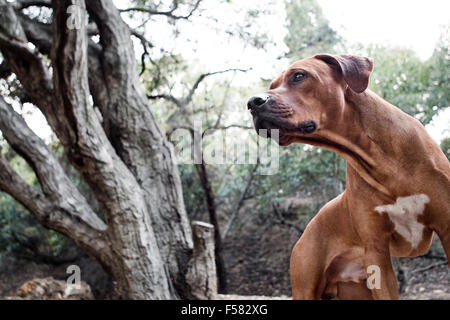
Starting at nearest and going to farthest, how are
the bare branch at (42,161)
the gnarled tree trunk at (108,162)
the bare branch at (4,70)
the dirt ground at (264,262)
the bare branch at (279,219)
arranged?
the gnarled tree trunk at (108,162) → the bare branch at (42,161) → the bare branch at (4,70) → the dirt ground at (264,262) → the bare branch at (279,219)

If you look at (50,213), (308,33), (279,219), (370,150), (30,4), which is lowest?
(370,150)

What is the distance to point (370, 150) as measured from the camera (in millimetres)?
994

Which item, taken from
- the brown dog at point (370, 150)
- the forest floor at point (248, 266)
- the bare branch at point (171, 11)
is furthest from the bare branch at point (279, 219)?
the brown dog at point (370, 150)

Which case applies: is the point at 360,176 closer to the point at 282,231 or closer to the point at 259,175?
the point at 259,175

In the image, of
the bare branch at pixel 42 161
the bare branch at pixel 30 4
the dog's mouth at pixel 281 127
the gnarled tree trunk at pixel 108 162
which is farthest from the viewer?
the bare branch at pixel 30 4

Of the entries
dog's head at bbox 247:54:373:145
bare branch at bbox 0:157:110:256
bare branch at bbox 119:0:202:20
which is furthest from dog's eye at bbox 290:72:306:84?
bare branch at bbox 119:0:202:20

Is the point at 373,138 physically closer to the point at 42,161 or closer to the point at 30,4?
the point at 42,161

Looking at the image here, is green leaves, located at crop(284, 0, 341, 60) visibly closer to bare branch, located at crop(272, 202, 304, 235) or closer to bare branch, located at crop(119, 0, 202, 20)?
bare branch, located at crop(119, 0, 202, 20)

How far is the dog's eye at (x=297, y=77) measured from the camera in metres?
1.00

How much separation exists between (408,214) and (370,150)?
158 mm

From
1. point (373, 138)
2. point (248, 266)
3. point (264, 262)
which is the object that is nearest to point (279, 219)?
point (264, 262)

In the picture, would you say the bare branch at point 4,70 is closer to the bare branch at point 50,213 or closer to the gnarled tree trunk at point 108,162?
the gnarled tree trunk at point 108,162

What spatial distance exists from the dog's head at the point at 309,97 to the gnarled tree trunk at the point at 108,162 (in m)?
1.40

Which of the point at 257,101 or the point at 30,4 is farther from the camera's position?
the point at 30,4
